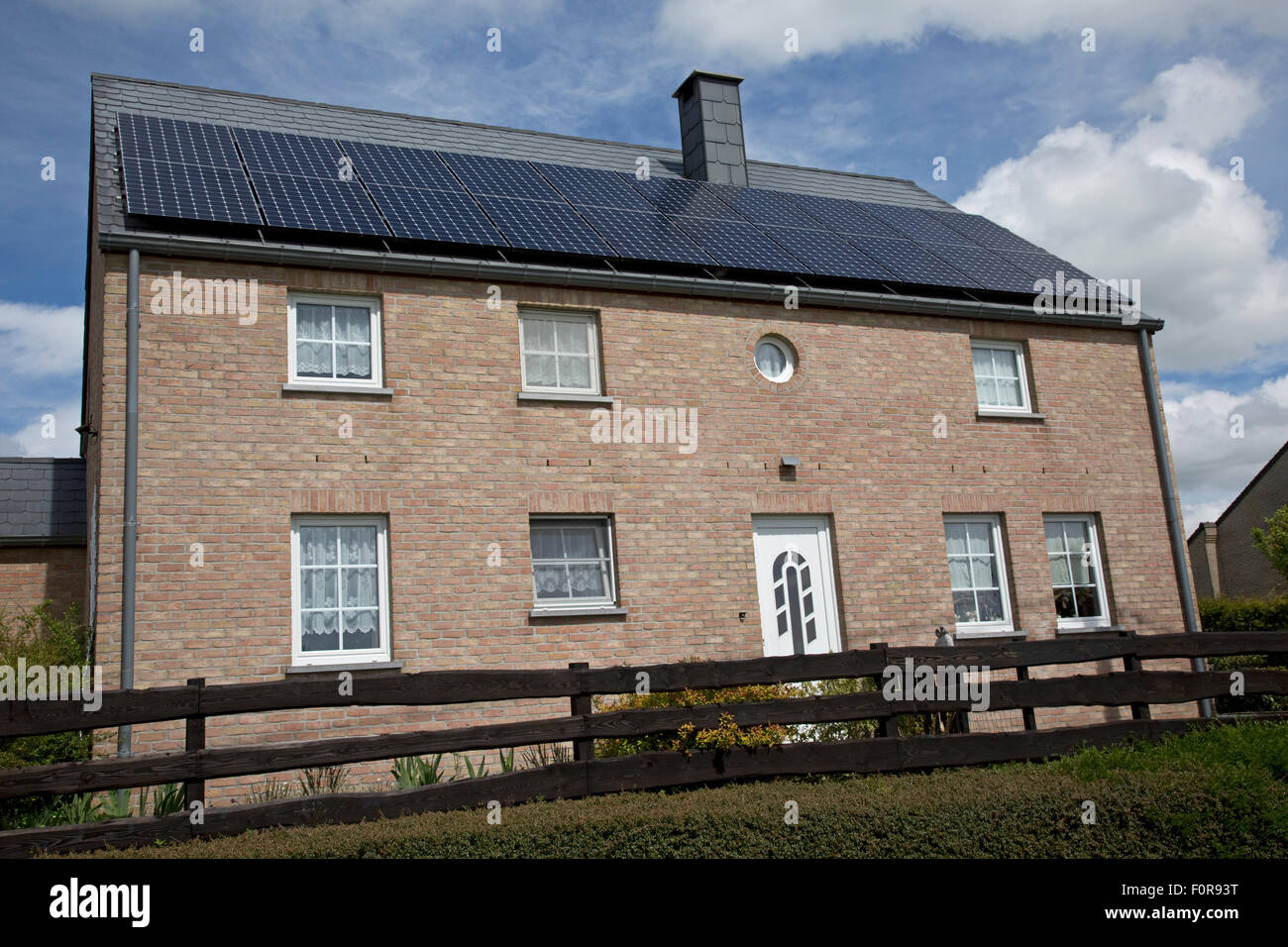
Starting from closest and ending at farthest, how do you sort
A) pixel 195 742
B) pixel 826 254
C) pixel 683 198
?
1. pixel 195 742
2. pixel 826 254
3. pixel 683 198

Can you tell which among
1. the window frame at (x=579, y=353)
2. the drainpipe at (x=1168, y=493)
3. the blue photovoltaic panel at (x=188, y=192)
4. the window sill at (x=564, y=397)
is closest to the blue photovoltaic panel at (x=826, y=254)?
the window frame at (x=579, y=353)

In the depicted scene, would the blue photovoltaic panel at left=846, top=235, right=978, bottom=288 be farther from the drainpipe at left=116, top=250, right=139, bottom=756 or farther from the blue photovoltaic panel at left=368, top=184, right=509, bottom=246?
the drainpipe at left=116, top=250, right=139, bottom=756

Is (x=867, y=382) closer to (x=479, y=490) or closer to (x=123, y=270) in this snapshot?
(x=479, y=490)

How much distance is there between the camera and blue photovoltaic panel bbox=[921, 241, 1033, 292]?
597 inches

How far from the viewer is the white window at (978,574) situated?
44.5 ft

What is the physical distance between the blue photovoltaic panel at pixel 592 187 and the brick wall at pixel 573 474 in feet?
9.09

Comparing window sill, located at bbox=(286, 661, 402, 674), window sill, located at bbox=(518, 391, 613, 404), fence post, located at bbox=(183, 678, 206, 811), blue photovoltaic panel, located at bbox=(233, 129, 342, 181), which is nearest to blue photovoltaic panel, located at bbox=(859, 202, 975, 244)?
window sill, located at bbox=(518, 391, 613, 404)

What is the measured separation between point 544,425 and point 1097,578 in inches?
333

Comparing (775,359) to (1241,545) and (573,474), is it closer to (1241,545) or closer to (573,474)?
(573,474)

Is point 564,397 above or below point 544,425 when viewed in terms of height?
above

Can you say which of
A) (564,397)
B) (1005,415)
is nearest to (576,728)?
(564,397)

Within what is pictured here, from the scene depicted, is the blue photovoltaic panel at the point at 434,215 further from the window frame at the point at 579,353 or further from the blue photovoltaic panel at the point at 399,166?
the window frame at the point at 579,353

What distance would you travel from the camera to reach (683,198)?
16.0 meters
